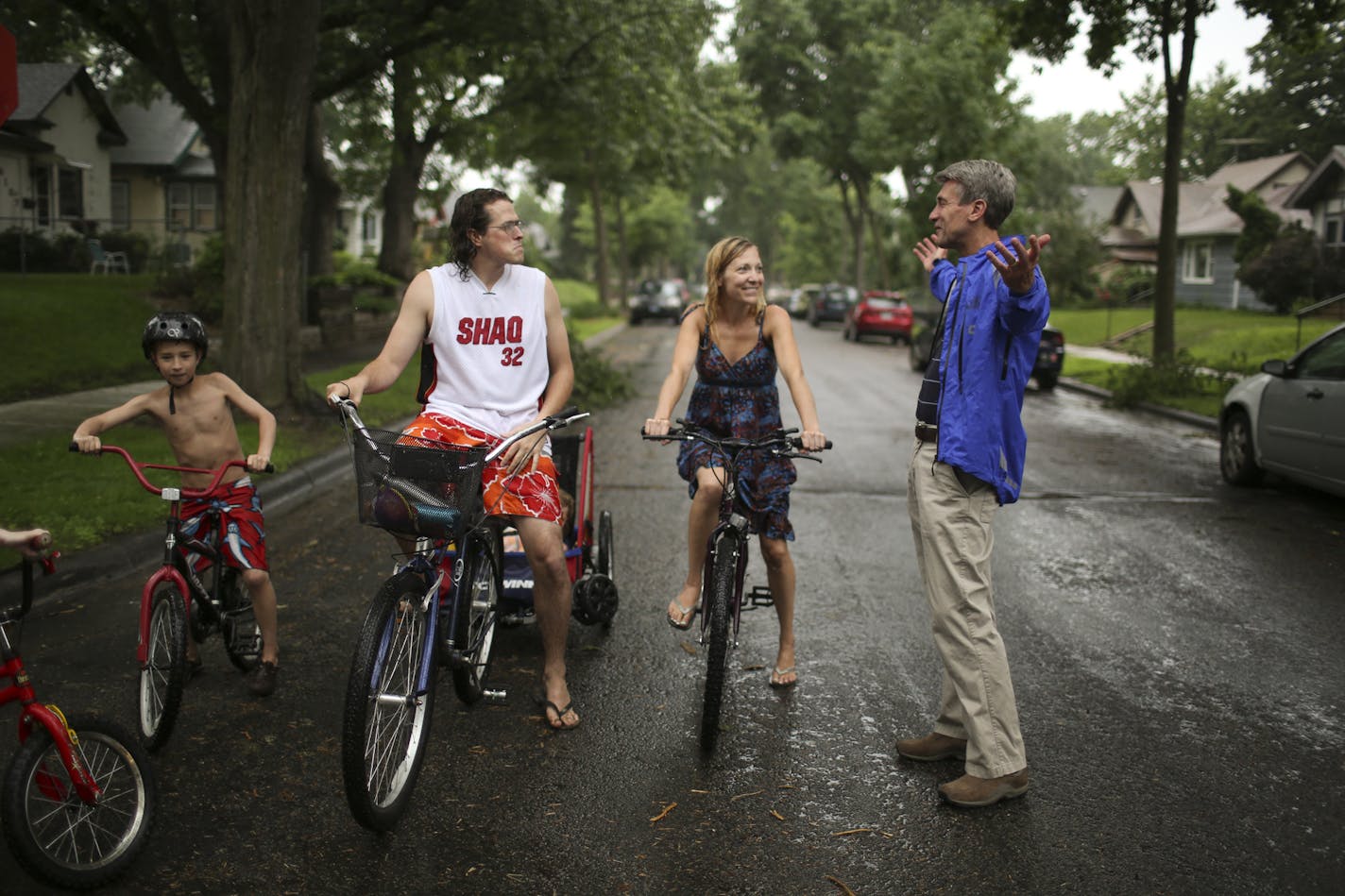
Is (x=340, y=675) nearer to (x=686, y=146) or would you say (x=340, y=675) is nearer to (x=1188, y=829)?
(x=1188, y=829)

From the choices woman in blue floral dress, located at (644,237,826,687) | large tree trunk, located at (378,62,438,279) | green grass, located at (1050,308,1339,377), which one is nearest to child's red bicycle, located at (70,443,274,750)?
woman in blue floral dress, located at (644,237,826,687)

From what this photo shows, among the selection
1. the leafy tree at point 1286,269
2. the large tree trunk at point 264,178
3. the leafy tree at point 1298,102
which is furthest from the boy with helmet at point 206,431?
the leafy tree at point 1298,102

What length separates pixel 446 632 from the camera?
4105mm

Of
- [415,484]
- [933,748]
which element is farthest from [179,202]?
[933,748]

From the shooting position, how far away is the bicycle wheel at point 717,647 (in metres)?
4.29

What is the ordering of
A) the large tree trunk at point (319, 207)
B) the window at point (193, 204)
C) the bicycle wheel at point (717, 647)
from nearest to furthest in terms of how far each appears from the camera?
the bicycle wheel at point (717, 647), the large tree trunk at point (319, 207), the window at point (193, 204)

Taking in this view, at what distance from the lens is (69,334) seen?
1730cm

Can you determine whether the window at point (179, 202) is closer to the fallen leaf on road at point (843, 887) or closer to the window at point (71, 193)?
the window at point (71, 193)

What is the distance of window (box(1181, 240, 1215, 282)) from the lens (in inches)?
1831

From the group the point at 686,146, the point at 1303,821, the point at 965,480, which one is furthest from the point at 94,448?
the point at 686,146

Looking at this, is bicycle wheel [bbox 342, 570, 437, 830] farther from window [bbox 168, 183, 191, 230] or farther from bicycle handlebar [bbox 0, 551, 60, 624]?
window [bbox 168, 183, 191, 230]

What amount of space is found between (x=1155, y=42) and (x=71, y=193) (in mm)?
28056

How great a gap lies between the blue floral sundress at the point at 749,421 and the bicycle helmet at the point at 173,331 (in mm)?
1877

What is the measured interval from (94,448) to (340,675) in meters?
1.55
